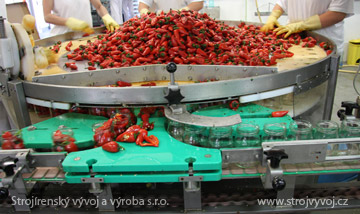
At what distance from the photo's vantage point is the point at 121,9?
8.55 metres

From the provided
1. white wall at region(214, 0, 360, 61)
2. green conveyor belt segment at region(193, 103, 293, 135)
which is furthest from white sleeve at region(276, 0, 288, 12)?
white wall at region(214, 0, 360, 61)

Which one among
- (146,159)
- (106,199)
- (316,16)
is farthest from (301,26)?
(106,199)

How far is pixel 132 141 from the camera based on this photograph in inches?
67.1

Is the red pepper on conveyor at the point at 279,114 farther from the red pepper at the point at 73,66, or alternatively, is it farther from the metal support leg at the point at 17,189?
the red pepper at the point at 73,66

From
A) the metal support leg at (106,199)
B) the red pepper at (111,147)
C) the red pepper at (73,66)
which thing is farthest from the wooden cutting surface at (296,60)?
the metal support leg at (106,199)

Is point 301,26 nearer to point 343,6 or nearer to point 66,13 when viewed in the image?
point 343,6

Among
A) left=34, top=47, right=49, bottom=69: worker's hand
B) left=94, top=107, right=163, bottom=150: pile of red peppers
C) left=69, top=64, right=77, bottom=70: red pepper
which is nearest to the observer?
left=94, top=107, right=163, bottom=150: pile of red peppers

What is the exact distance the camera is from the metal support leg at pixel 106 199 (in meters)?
1.66

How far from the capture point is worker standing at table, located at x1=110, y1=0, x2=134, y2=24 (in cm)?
825

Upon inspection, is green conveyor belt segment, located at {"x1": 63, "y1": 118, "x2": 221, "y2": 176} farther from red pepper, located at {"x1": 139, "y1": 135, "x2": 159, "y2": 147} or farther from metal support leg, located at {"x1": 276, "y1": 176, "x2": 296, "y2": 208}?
metal support leg, located at {"x1": 276, "y1": 176, "x2": 296, "y2": 208}

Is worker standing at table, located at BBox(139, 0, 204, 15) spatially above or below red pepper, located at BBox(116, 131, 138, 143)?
above

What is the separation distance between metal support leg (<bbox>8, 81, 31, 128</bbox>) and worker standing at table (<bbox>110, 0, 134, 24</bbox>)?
666 cm

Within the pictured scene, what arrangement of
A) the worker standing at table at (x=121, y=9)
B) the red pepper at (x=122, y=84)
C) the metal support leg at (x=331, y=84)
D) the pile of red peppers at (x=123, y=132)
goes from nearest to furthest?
the pile of red peppers at (x=123, y=132), the red pepper at (x=122, y=84), the metal support leg at (x=331, y=84), the worker standing at table at (x=121, y=9)

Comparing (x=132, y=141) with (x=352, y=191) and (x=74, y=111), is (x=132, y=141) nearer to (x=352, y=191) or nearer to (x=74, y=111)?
(x=74, y=111)
